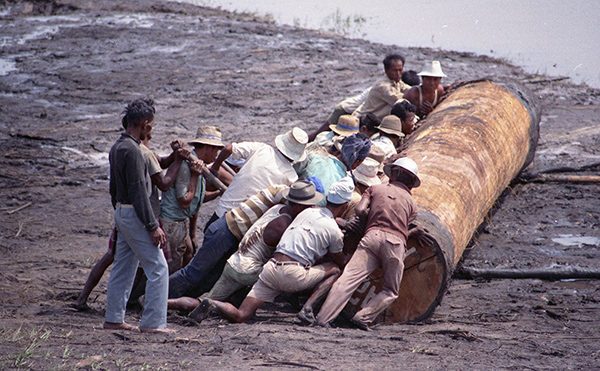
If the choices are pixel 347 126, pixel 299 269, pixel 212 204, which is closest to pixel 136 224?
pixel 299 269

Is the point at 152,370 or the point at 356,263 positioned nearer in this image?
the point at 152,370

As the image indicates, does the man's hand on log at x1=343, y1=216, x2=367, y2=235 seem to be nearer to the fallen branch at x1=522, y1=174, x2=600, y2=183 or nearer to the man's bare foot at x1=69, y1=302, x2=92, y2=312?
the man's bare foot at x1=69, y1=302, x2=92, y2=312

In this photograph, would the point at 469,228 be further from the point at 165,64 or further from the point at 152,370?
the point at 165,64

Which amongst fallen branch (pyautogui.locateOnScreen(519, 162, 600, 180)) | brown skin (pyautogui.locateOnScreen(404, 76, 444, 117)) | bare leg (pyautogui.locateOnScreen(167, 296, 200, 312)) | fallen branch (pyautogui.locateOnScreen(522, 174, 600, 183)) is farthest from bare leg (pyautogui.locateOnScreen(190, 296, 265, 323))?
fallen branch (pyautogui.locateOnScreen(519, 162, 600, 180))

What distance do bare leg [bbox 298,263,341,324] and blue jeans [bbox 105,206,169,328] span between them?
1.15 metres

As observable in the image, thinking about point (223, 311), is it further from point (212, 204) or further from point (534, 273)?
point (212, 204)

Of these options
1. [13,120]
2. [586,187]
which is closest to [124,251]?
[586,187]

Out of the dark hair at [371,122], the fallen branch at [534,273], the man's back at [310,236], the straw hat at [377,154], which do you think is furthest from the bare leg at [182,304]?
the dark hair at [371,122]

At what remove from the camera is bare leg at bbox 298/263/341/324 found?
5043 mm

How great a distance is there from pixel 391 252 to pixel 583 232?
3.71 meters

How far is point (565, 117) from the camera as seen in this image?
40.2ft

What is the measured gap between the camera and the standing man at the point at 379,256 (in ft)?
16.7

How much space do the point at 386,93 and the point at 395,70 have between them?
1.55 feet

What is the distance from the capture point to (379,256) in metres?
5.16
